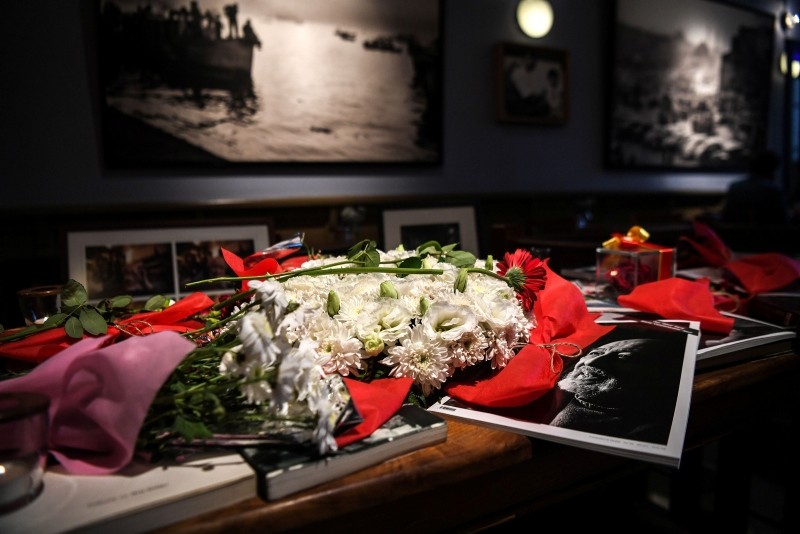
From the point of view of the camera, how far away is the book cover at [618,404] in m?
0.55

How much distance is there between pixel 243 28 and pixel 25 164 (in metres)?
1.17

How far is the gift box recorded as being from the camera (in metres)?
1.11

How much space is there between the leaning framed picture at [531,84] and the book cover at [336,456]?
3.29 m

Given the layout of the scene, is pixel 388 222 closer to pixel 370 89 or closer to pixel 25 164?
pixel 370 89

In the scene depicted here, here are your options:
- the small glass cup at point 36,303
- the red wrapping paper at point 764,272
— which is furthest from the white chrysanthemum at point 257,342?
the red wrapping paper at point 764,272

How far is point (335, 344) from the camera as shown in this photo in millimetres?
594

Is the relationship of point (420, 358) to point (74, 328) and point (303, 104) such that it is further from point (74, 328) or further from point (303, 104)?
point (303, 104)

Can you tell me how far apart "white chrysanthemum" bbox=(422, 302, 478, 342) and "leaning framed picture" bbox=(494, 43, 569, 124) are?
3.17 metres

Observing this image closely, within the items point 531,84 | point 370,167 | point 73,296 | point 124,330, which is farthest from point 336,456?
point 531,84

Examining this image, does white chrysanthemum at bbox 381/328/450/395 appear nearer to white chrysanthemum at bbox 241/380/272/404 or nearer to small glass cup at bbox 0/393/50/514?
white chrysanthemum at bbox 241/380/272/404

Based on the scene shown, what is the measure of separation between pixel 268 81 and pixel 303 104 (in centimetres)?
21

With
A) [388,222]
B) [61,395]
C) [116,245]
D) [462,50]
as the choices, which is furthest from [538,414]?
[462,50]

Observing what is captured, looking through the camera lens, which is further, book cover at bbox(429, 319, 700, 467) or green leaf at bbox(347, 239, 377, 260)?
green leaf at bbox(347, 239, 377, 260)

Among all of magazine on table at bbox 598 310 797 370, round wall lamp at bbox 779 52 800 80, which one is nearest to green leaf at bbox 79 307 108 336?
magazine on table at bbox 598 310 797 370
